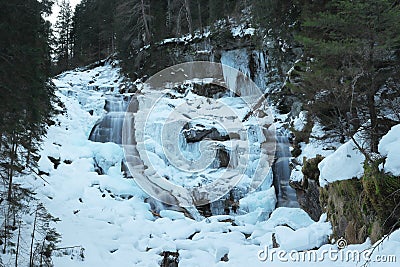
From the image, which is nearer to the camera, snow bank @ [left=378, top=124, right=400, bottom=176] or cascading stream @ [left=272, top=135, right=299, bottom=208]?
snow bank @ [left=378, top=124, right=400, bottom=176]

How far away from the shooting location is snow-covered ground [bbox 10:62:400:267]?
221 inches

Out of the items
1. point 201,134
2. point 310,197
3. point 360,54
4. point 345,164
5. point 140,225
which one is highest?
point 201,134

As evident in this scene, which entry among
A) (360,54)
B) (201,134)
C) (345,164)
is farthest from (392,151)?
(201,134)

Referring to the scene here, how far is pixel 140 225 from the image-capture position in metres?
8.80

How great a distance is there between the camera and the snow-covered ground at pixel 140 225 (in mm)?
5621

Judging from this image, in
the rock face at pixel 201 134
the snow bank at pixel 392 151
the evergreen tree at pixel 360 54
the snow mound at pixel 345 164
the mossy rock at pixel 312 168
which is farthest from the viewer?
the rock face at pixel 201 134

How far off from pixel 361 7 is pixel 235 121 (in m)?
10.7

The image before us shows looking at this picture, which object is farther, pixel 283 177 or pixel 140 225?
pixel 283 177

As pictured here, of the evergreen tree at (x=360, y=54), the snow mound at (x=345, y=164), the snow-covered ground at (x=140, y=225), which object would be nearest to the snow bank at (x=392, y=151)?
the snow-covered ground at (x=140, y=225)

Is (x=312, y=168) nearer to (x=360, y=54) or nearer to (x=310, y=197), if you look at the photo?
(x=310, y=197)

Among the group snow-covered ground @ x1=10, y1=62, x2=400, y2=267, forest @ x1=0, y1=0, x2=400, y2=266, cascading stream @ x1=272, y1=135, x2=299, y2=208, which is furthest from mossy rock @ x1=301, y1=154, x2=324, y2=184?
cascading stream @ x1=272, y1=135, x2=299, y2=208

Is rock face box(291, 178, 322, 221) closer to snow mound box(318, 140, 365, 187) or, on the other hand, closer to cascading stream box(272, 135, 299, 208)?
cascading stream box(272, 135, 299, 208)

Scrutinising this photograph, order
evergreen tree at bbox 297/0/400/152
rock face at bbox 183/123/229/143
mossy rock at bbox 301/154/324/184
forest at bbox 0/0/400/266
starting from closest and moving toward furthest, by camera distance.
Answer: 1. forest at bbox 0/0/400/266
2. evergreen tree at bbox 297/0/400/152
3. mossy rock at bbox 301/154/324/184
4. rock face at bbox 183/123/229/143

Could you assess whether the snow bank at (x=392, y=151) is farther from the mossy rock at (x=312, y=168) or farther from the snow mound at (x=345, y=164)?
the mossy rock at (x=312, y=168)
